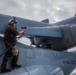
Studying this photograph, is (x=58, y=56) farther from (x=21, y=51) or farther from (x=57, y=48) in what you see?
(x=21, y=51)

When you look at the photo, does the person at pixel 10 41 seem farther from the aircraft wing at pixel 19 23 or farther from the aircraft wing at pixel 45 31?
the aircraft wing at pixel 45 31

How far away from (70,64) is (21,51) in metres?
3.64

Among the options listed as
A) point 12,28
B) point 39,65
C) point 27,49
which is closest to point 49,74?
point 39,65

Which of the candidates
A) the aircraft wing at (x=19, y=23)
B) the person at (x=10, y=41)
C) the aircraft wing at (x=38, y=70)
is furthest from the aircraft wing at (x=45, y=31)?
the aircraft wing at (x=38, y=70)

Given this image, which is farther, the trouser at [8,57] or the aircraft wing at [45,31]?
the aircraft wing at [45,31]

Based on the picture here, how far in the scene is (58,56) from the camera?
1132 centimetres

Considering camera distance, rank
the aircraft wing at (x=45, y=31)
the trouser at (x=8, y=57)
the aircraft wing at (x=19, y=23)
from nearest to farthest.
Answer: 1. the trouser at (x=8, y=57)
2. the aircraft wing at (x=19, y=23)
3. the aircraft wing at (x=45, y=31)

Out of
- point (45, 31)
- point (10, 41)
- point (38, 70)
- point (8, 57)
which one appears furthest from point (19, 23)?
point (38, 70)

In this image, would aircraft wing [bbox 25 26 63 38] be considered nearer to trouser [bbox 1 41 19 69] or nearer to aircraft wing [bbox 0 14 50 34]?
aircraft wing [bbox 0 14 50 34]

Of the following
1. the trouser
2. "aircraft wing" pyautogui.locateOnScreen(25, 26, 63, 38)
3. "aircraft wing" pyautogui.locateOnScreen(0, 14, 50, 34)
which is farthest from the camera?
"aircraft wing" pyautogui.locateOnScreen(25, 26, 63, 38)

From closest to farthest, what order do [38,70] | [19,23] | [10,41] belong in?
[10,41]
[38,70]
[19,23]

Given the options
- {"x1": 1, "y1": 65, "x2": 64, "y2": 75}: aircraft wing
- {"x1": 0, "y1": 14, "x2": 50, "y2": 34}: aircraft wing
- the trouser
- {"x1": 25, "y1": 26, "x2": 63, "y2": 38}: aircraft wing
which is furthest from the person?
{"x1": 25, "y1": 26, "x2": 63, "y2": 38}: aircraft wing

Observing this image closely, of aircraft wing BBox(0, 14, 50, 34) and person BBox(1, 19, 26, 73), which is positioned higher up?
aircraft wing BBox(0, 14, 50, 34)

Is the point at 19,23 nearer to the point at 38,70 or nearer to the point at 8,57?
the point at 8,57
